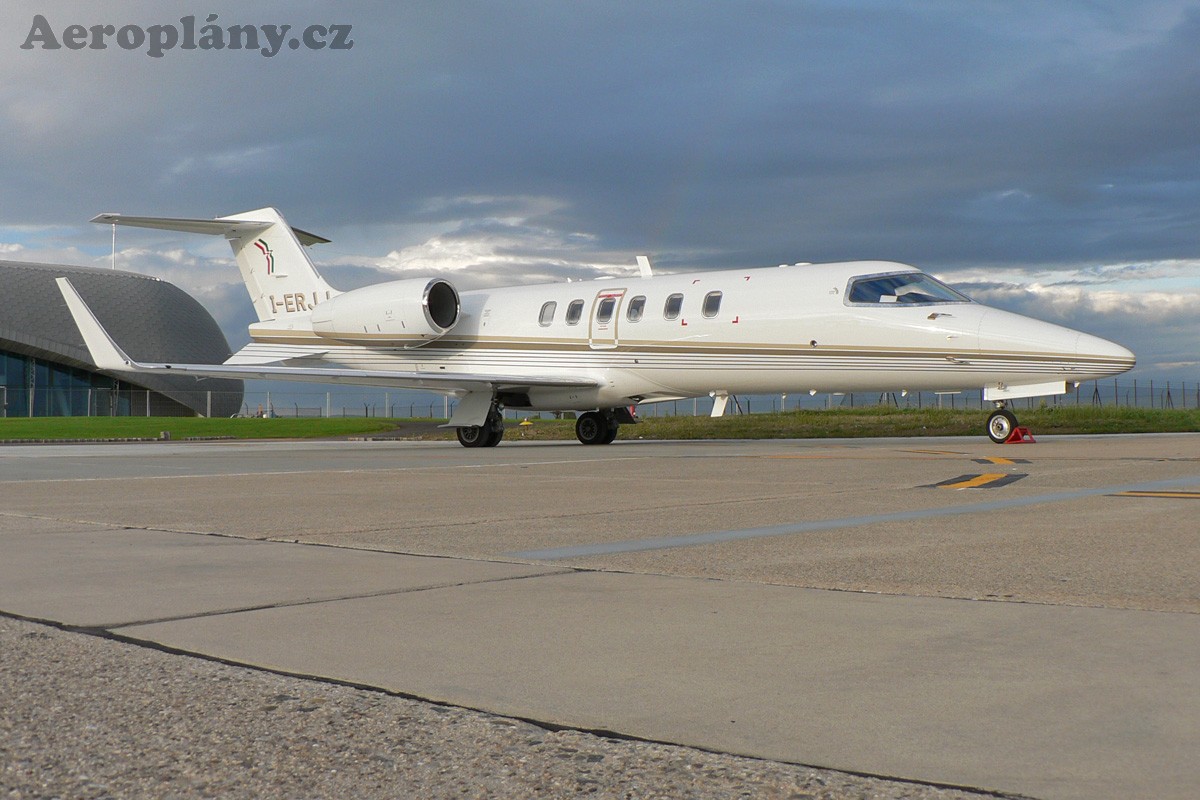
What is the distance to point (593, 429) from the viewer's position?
22125 mm

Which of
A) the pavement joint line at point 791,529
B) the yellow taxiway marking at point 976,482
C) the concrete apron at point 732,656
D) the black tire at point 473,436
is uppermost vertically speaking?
the black tire at point 473,436

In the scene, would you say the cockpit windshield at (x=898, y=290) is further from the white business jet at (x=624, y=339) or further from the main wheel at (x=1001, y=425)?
the main wheel at (x=1001, y=425)

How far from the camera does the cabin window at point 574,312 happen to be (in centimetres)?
2044

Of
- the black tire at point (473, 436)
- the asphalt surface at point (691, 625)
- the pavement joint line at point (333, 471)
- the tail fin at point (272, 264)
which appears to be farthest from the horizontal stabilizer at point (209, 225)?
the asphalt surface at point (691, 625)

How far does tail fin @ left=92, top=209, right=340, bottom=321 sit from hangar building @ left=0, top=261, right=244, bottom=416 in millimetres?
45376

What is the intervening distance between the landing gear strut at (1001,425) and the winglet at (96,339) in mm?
14113

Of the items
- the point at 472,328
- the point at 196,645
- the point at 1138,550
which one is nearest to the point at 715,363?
the point at 472,328

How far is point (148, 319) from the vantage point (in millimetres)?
80125

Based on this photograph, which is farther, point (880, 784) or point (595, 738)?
point (595, 738)

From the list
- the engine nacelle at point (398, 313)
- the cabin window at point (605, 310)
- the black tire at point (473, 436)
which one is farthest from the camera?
the engine nacelle at point (398, 313)

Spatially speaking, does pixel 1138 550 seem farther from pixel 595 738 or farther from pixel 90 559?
pixel 90 559

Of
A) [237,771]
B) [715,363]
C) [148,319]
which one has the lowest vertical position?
[237,771]

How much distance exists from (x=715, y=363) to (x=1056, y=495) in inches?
399

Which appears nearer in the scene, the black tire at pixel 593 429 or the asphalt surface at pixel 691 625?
the asphalt surface at pixel 691 625
